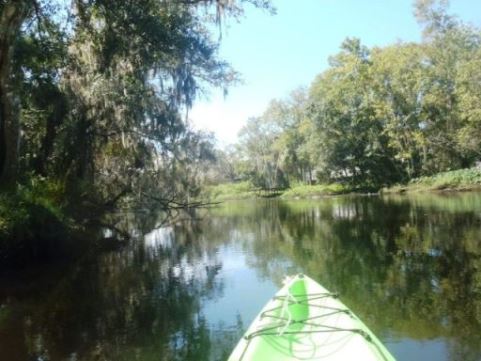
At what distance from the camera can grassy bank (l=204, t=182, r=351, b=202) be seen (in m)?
47.5

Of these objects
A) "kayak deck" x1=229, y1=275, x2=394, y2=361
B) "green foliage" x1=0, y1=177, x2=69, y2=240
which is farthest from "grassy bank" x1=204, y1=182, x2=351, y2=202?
"kayak deck" x1=229, y1=275, x2=394, y2=361

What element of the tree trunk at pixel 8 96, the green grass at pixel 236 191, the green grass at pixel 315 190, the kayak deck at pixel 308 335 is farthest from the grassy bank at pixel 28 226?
the green grass at pixel 236 191

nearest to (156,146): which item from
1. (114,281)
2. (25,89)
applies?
(25,89)

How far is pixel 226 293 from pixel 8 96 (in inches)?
221

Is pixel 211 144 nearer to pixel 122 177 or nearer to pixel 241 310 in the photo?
pixel 122 177

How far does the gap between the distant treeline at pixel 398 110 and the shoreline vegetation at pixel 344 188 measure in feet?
5.05

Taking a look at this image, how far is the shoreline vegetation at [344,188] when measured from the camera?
35.4 m

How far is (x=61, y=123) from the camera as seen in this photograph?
50.7 ft

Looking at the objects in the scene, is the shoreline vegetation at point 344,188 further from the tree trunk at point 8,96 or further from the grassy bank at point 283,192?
the tree trunk at point 8,96

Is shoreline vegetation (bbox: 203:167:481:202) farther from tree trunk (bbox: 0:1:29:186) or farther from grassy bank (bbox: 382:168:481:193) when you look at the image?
tree trunk (bbox: 0:1:29:186)

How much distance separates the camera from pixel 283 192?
54438 mm

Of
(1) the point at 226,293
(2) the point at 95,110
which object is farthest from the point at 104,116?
(1) the point at 226,293

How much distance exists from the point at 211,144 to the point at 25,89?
8.05 meters

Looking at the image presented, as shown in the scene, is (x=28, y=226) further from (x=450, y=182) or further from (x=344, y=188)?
(x=344, y=188)
